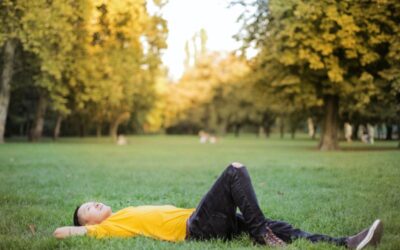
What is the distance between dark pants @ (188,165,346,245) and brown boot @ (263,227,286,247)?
6cm

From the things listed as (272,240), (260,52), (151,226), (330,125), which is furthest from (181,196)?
(330,125)

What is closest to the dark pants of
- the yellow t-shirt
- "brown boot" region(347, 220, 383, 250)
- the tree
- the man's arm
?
the yellow t-shirt

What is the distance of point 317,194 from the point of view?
1056 centimetres

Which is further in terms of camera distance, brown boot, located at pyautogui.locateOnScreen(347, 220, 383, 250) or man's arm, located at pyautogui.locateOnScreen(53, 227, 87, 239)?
man's arm, located at pyautogui.locateOnScreen(53, 227, 87, 239)

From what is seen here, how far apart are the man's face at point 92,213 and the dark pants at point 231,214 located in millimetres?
1055

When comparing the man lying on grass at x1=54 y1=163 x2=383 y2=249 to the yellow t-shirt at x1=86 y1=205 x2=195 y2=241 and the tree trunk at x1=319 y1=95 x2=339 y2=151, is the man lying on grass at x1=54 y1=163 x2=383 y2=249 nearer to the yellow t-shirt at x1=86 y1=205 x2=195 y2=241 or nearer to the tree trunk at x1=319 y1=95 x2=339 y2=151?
the yellow t-shirt at x1=86 y1=205 x2=195 y2=241

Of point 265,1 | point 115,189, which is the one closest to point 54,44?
point 265,1

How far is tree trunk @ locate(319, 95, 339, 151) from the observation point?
31734 millimetres

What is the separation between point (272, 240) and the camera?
5758 millimetres

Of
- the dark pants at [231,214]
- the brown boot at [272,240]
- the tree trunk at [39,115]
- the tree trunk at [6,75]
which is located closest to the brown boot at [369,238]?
the dark pants at [231,214]

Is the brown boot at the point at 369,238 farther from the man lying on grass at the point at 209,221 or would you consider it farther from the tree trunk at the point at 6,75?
the tree trunk at the point at 6,75

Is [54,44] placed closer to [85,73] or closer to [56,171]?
[85,73]

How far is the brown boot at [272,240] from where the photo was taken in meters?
5.70

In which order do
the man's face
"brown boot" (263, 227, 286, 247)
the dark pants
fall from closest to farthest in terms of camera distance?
"brown boot" (263, 227, 286, 247)
the dark pants
the man's face
